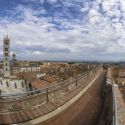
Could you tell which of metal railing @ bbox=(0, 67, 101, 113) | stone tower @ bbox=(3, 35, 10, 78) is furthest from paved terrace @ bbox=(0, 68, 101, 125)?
stone tower @ bbox=(3, 35, 10, 78)

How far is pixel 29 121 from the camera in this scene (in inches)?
235

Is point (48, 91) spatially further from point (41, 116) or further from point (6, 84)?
point (6, 84)

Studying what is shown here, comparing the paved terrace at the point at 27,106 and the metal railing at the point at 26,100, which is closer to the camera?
the paved terrace at the point at 27,106

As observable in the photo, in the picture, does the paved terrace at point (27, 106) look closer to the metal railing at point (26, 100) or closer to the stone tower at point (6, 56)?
the metal railing at point (26, 100)

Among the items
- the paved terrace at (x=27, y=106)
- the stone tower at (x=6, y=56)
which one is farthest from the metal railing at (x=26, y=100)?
the stone tower at (x=6, y=56)

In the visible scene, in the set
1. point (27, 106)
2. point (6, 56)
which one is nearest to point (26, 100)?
point (27, 106)

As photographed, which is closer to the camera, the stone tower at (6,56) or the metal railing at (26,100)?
the metal railing at (26,100)

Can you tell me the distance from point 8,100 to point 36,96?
1.18m

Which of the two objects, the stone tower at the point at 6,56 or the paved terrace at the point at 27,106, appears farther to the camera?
the stone tower at the point at 6,56

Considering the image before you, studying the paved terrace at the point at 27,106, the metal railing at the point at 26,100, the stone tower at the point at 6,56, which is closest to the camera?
the paved terrace at the point at 27,106

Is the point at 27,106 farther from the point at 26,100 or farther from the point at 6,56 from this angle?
the point at 6,56

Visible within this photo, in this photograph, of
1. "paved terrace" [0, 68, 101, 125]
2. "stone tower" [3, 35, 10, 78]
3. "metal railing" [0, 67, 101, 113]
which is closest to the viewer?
"paved terrace" [0, 68, 101, 125]

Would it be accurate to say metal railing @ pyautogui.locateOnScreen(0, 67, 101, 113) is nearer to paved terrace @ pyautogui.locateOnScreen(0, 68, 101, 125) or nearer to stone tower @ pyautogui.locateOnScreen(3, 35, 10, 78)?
paved terrace @ pyautogui.locateOnScreen(0, 68, 101, 125)

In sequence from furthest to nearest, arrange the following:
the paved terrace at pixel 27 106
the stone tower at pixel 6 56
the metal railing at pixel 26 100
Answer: the stone tower at pixel 6 56
the metal railing at pixel 26 100
the paved terrace at pixel 27 106
